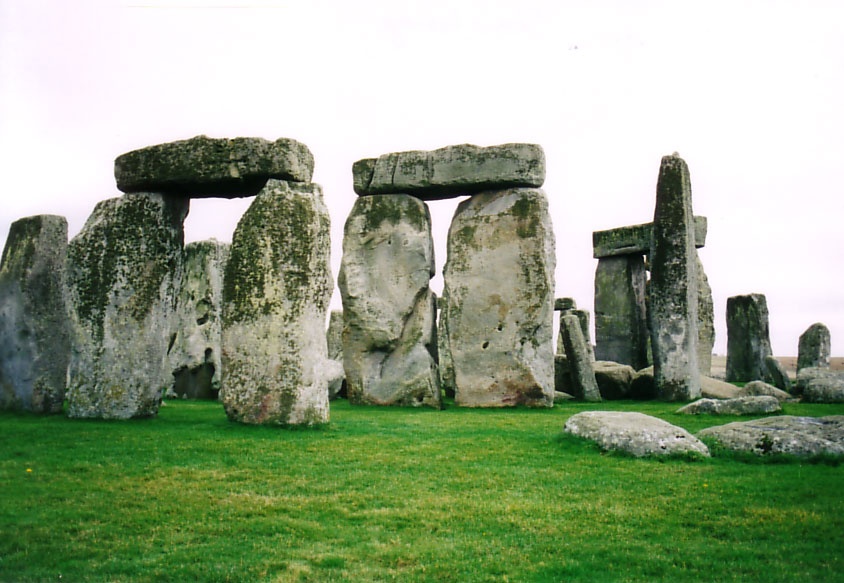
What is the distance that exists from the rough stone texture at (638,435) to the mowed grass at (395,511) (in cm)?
17

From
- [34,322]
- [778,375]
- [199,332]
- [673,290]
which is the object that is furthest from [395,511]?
[778,375]

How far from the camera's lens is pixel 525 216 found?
13727 mm

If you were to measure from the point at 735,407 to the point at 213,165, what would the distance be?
7533 millimetres

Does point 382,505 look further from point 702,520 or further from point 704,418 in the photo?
point 704,418

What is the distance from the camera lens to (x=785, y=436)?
726cm

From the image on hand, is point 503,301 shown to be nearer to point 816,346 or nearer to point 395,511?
point 395,511

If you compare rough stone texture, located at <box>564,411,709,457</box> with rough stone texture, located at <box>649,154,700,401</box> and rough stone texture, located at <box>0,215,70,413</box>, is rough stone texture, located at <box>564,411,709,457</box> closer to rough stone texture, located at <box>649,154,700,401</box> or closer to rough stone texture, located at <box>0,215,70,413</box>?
rough stone texture, located at <box>649,154,700,401</box>

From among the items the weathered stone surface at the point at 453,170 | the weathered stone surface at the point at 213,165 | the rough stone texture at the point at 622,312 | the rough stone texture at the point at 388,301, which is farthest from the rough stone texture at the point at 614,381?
the weathered stone surface at the point at 213,165

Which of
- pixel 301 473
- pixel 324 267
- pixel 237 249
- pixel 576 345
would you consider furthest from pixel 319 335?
pixel 576 345

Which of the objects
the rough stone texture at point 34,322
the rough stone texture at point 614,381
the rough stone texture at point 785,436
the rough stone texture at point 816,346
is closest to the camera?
the rough stone texture at point 785,436

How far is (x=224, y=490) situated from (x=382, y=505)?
1290mm

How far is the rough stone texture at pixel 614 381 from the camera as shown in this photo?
1541 cm

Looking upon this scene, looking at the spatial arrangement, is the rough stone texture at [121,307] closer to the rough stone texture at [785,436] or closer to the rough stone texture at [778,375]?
the rough stone texture at [785,436]

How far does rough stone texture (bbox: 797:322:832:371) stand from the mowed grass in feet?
45.2
